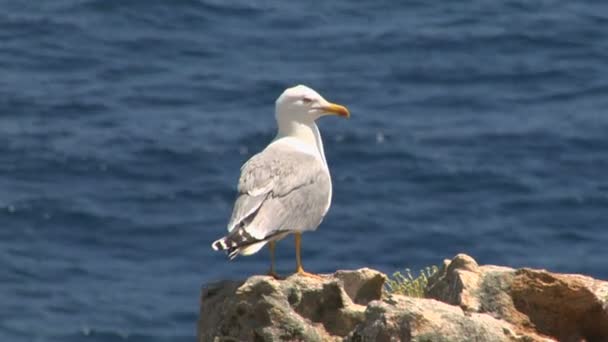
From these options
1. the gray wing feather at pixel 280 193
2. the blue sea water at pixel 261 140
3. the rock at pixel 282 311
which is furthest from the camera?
the blue sea water at pixel 261 140

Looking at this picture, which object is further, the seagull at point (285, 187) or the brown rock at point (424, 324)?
the seagull at point (285, 187)

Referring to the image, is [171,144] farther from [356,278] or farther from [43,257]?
[356,278]

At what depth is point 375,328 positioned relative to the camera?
12.0 meters

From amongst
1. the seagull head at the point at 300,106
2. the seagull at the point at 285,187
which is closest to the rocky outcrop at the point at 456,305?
the seagull at the point at 285,187

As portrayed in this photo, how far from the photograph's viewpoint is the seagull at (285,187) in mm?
14961

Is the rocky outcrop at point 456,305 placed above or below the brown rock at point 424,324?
below

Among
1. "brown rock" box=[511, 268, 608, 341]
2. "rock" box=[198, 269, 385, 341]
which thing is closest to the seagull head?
"rock" box=[198, 269, 385, 341]

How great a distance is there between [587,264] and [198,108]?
15641 mm

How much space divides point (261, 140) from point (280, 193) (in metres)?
36.4

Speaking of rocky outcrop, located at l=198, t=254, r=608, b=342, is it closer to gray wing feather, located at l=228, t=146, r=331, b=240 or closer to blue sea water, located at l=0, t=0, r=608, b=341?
gray wing feather, located at l=228, t=146, r=331, b=240

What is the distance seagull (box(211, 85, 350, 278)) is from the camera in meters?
15.0

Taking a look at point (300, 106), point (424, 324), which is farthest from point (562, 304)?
point (300, 106)

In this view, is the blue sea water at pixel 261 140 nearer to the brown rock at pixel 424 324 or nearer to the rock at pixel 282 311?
the rock at pixel 282 311

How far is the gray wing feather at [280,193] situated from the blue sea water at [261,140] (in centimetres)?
2751
